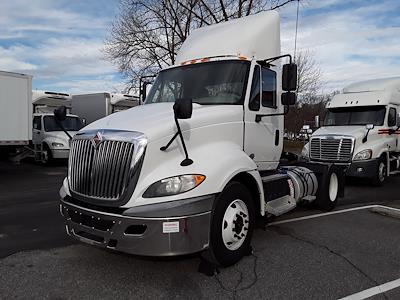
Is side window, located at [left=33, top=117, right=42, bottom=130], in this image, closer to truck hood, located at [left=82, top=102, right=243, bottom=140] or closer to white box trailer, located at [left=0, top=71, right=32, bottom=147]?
white box trailer, located at [left=0, top=71, right=32, bottom=147]

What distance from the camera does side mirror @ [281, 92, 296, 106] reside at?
18.6 ft

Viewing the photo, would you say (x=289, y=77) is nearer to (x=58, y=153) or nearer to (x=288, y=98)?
(x=288, y=98)

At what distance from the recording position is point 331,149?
11.6 metres

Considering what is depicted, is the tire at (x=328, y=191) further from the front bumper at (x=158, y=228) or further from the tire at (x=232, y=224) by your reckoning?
the front bumper at (x=158, y=228)

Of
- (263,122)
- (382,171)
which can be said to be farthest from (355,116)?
(263,122)

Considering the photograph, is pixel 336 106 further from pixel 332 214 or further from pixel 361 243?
pixel 361 243

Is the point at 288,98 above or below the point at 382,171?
above

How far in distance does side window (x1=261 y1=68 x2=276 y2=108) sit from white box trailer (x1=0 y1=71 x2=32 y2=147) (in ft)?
29.6

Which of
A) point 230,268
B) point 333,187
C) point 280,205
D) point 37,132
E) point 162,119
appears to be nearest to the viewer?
point 162,119

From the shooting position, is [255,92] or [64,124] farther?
[64,124]

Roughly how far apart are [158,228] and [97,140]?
1.20 m

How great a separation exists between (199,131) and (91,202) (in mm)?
1454

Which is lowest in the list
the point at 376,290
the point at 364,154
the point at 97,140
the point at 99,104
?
the point at 376,290

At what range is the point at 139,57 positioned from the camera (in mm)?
25141
